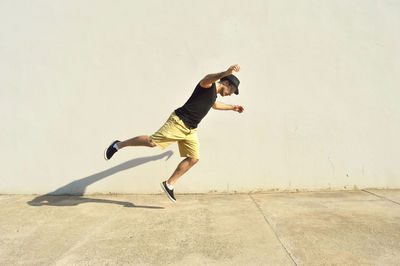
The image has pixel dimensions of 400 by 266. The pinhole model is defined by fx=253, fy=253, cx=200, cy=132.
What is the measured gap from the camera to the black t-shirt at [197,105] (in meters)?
2.48

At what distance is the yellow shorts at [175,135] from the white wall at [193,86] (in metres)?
0.52

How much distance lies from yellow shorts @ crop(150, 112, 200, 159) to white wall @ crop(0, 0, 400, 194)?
20.4 inches

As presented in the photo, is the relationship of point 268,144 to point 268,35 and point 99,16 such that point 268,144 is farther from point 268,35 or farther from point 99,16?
point 99,16

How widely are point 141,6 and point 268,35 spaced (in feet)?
5.33

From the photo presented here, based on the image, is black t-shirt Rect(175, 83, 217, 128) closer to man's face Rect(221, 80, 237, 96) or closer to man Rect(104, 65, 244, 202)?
man Rect(104, 65, 244, 202)

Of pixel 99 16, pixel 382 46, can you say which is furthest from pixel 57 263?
pixel 382 46

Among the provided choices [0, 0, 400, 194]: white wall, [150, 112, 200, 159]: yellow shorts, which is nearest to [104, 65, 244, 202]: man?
[150, 112, 200, 159]: yellow shorts

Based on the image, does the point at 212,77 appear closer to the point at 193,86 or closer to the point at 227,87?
the point at 227,87

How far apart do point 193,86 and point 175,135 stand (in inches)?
34.4

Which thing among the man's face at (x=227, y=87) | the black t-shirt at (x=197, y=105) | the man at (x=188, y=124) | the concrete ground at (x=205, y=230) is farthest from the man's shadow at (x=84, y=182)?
the man's face at (x=227, y=87)

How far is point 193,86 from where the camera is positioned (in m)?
3.18

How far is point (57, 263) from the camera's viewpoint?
5.30 ft

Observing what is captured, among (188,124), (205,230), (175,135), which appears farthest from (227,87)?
(205,230)

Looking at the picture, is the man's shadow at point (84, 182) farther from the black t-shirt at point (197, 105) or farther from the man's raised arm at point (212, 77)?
the man's raised arm at point (212, 77)
